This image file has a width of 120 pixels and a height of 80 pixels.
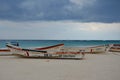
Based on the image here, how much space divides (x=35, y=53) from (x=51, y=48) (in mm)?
2070

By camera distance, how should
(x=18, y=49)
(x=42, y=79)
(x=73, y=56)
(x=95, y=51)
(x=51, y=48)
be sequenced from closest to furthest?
(x=42, y=79), (x=73, y=56), (x=18, y=49), (x=51, y=48), (x=95, y=51)

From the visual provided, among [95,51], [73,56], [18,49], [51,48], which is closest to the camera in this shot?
[73,56]

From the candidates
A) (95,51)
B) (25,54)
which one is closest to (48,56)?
(25,54)

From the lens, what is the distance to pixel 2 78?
749cm

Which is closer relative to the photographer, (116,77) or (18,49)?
(116,77)

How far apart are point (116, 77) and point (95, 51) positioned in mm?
12368

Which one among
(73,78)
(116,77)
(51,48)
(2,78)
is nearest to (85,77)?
(73,78)

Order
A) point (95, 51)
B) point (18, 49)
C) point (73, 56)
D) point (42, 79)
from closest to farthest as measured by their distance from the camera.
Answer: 1. point (42, 79)
2. point (73, 56)
3. point (18, 49)
4. point (95, 51)

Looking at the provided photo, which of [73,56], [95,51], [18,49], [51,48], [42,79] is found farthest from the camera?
[95,51]

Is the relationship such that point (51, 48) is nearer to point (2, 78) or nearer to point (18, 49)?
point (18, 49)

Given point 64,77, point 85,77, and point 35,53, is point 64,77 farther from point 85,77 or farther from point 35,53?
point 35,53

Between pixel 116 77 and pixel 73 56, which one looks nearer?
pixel 116 77

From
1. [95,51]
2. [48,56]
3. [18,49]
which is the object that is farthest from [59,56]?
[95,51]

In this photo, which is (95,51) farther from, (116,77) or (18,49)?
(116,77)
